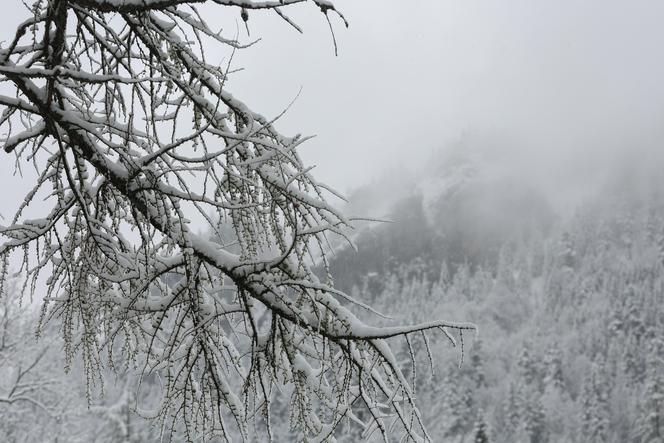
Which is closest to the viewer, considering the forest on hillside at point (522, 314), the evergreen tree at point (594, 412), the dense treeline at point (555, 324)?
the forest on hillside at point (522, 314)

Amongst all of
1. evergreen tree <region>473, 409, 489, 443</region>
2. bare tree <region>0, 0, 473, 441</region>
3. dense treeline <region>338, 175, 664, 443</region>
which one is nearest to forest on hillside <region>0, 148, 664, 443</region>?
evergreen tree <region>473, 409, 489, 443</region>

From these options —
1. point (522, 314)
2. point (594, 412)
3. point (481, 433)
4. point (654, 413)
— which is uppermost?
point (522, 314)

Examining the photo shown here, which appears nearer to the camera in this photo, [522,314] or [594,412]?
[594,412]

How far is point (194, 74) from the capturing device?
2.59m

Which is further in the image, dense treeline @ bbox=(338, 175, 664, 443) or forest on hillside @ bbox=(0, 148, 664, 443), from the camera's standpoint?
dense treeline @ bbox=(338, 175, 664, 443)

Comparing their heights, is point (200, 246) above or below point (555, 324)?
below

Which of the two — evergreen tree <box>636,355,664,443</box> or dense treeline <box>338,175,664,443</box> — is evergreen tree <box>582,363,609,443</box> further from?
evergreen tree <box>636,355,664,443</box>

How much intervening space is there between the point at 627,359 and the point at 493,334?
28.1m

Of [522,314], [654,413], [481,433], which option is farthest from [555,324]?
[481,433]

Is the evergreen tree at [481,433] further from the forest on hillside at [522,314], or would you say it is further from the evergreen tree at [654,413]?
the evergreen tree at [654,413]

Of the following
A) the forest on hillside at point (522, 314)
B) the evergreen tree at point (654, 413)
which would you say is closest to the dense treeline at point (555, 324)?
the evergreen tree at point (654, 413)

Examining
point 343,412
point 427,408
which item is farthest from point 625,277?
point 343,412

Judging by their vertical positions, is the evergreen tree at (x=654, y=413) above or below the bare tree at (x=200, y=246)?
above

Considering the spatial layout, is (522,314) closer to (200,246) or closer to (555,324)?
(555,324)
